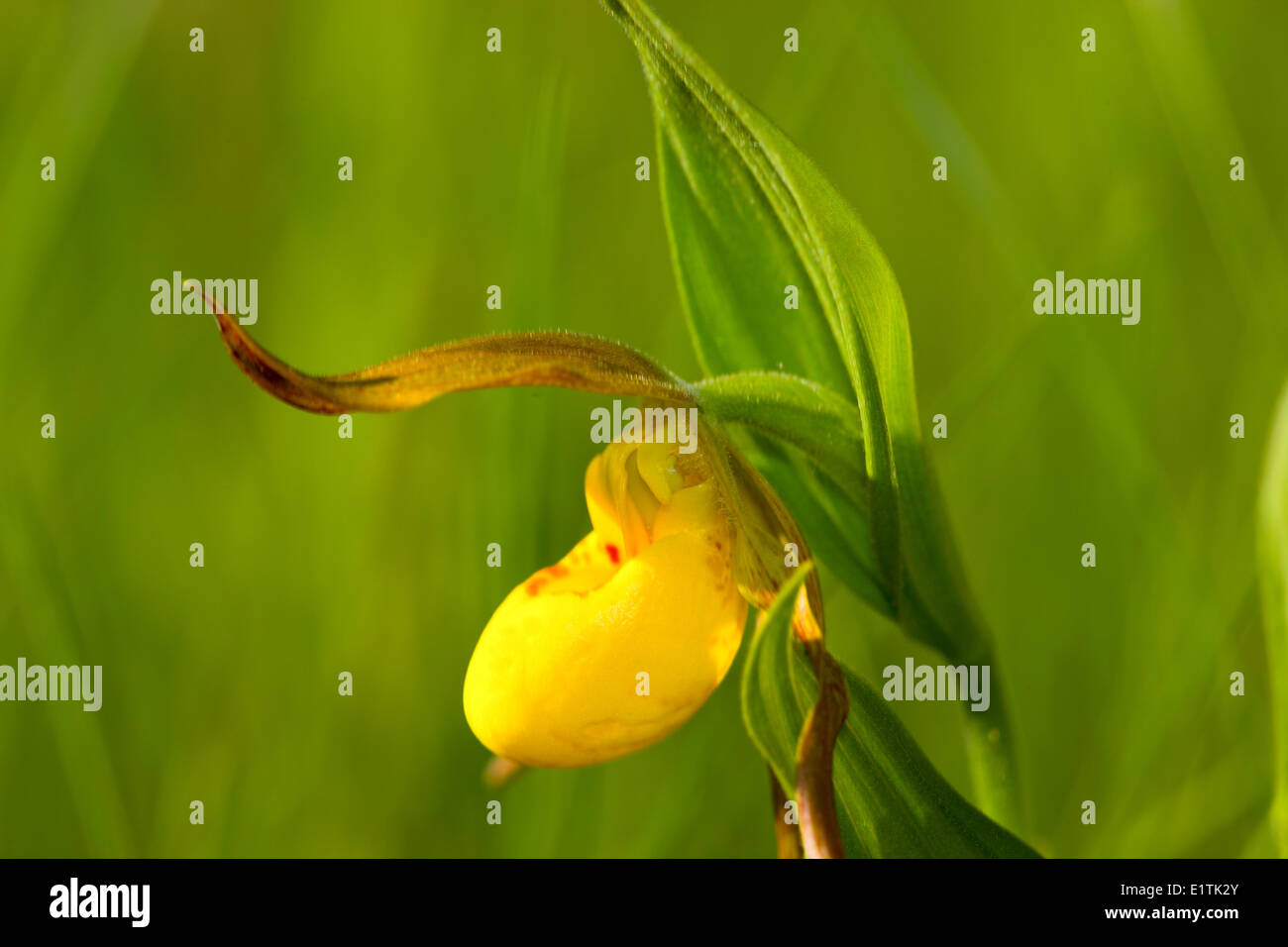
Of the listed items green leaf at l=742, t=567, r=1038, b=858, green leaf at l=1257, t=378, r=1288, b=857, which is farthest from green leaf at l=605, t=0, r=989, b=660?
green leaf at l=1257, t=378, r=1288, b=857

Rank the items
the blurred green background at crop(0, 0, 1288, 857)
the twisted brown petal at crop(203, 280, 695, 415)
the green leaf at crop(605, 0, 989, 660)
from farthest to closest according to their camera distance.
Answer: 1. the blurred green background at crop(0, 0, 1288, 857)
2. the green leaf at crop(605, 0, 989, 660)
3. the twisted brown petal at crop(203, 280, 695, 415)

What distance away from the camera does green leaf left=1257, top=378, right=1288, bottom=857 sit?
1178 millimetres

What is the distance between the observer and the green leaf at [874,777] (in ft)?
3.49

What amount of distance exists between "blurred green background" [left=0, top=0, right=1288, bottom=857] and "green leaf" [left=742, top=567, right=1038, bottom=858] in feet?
0.88

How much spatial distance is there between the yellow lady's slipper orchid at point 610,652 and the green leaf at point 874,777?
0.11 meters

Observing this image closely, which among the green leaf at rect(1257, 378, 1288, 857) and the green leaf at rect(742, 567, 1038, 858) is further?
the green leaf at rect(1257, 378, 1288, 857)

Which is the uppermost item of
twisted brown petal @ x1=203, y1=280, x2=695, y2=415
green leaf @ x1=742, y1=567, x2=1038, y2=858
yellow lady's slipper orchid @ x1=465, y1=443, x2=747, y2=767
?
twisted brown petal @ x1=203, y1=280, x2=695, y2=415

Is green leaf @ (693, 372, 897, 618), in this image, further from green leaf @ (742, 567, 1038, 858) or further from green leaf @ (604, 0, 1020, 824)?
green leaf @ (742, 567, 1038, 858)

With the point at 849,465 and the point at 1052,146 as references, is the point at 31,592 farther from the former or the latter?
the point at 1052,146

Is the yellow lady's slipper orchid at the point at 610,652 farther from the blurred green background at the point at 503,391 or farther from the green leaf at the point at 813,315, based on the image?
the blurred green background at the point at 503,391

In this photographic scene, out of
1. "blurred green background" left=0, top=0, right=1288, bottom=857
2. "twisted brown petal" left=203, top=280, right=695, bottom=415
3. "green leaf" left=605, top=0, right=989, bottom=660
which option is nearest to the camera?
"twisted brown petal" left=203, top=280, right=695, bottom=415

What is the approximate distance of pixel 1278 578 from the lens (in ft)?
3.98

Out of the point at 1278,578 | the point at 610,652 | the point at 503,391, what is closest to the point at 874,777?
the point at 610,652

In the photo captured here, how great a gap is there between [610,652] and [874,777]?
31 cm
